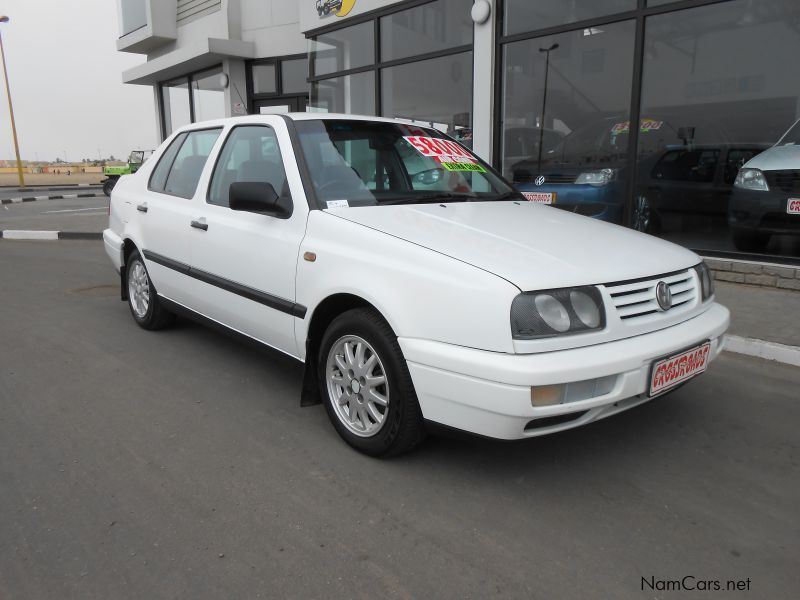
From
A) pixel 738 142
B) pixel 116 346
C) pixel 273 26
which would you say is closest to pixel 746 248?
pixel 738 142

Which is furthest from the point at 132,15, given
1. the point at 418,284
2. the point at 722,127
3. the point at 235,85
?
the point at 418,284

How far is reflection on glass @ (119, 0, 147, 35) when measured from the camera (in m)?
16.3

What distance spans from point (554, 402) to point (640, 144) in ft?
18.2

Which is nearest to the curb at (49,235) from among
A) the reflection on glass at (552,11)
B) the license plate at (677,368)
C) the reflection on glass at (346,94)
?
the reflection on glass at (346,94)

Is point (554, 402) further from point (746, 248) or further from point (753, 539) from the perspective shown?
point (746, 248)

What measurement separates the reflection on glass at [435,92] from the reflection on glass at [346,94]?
0.35m

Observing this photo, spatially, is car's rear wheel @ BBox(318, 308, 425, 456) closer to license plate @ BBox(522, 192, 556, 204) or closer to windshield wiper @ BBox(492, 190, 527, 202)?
windshield wiper @ BBox(492, 190, 527, 202)

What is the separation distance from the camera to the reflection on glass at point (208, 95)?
15031mm

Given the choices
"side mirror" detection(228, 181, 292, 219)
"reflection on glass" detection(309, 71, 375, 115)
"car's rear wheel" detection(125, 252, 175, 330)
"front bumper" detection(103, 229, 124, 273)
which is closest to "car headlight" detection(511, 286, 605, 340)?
"side mirror" detection(228, 181, 292, 219)

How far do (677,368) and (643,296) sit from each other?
1.21 ft

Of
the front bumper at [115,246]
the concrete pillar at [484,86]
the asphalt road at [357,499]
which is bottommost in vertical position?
the asphalt road at [357,499]

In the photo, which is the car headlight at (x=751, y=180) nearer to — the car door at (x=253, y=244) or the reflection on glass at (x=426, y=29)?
the reflection on glass at (x=426, y=29)

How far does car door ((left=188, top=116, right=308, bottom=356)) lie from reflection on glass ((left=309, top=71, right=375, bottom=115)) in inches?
275

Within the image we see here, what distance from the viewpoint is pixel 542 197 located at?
7.95 meters
